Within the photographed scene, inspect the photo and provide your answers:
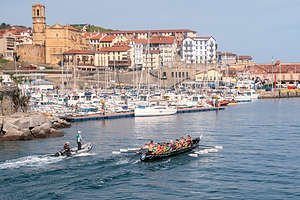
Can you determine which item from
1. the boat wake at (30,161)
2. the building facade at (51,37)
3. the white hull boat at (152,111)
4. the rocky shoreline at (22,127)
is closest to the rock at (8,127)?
the rocky shoreline at (22,127)

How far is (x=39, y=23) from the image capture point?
185625mm

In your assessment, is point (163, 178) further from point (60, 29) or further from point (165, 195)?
point (60, 29)

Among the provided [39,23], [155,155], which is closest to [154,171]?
[155,155]

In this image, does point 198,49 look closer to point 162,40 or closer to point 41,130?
point 162,40

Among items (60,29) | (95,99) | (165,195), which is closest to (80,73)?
(60,29)

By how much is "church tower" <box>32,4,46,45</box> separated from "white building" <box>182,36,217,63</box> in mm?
58998

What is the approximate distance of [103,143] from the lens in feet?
169

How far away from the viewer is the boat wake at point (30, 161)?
37.8m

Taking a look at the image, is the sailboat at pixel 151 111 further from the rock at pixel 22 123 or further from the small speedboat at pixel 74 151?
the small speedboat at pixel 74 151

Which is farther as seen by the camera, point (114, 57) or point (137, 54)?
point (137, 54)

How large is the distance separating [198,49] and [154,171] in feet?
536

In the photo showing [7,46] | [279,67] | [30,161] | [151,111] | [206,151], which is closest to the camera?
[30,161]

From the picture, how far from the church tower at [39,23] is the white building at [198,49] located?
59.0 m

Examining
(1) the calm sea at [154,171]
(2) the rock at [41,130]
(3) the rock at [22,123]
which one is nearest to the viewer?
(1) the calm sea at [154,171]
